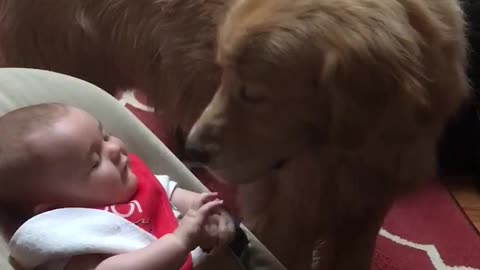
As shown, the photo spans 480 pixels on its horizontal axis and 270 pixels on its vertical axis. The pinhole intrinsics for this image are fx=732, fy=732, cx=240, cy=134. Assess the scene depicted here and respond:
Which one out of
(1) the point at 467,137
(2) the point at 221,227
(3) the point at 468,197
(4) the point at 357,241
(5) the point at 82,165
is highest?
(5) the point at 82,165

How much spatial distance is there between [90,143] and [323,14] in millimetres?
393

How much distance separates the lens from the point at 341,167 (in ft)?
4.10

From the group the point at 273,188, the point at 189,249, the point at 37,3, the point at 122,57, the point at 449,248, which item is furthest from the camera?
the point at 449,248

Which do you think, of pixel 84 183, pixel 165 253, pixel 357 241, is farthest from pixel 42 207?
pixel 357 241

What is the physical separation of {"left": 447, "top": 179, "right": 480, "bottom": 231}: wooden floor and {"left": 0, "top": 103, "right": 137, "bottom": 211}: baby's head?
1.10 metres

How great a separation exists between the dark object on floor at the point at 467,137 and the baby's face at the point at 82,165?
1.07 meters

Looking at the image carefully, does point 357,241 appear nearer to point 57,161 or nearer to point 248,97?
point 248,97

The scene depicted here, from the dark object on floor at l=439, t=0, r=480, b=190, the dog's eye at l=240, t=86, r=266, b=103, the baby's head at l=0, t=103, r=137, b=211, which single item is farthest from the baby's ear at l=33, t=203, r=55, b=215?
the dark object on floor at l=439, t=0, r=480, b=190

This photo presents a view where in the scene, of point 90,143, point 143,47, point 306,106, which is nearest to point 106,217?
point 90,143

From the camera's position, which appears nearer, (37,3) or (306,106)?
(306,106)

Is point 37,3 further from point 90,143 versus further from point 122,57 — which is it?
point 90,143

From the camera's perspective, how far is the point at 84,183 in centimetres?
106

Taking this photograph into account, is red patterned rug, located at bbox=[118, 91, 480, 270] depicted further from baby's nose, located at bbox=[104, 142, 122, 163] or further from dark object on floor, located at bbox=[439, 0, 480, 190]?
baby's nose, located at bbox=[104, 142, 122, 163]

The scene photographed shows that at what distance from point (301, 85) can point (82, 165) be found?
1.14ft
